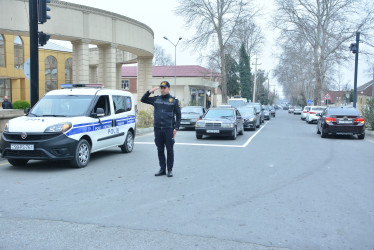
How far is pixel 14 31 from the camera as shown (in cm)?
2027

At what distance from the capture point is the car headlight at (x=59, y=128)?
7.94m

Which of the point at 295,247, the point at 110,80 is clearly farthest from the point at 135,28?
the point at 295,247

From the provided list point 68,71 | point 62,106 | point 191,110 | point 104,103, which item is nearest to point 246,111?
point 191,110

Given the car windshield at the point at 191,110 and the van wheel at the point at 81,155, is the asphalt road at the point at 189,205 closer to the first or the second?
the van wheel at the point at 81,155

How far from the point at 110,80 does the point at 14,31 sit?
7.09 meters

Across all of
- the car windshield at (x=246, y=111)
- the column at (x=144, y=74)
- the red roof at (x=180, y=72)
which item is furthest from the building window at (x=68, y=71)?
the car windshield at (x=246, y=111)

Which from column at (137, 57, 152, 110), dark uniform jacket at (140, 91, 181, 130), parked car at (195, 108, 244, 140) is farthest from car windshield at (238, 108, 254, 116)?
dark uniform jacket at (140, 91, 181, 130)

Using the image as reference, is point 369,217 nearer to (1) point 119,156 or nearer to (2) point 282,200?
(2) point 282,200

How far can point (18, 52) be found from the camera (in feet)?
119

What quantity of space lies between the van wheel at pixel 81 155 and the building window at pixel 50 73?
33.7 meters

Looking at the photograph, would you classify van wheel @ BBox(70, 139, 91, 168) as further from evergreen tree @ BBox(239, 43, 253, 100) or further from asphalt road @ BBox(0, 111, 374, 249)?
evergreen tree @ BBox(239, 43, 253, 100)

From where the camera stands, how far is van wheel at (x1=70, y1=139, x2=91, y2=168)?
8278 mm

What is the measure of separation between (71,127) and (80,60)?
53.5ft

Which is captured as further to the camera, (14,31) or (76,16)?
(76,16)
